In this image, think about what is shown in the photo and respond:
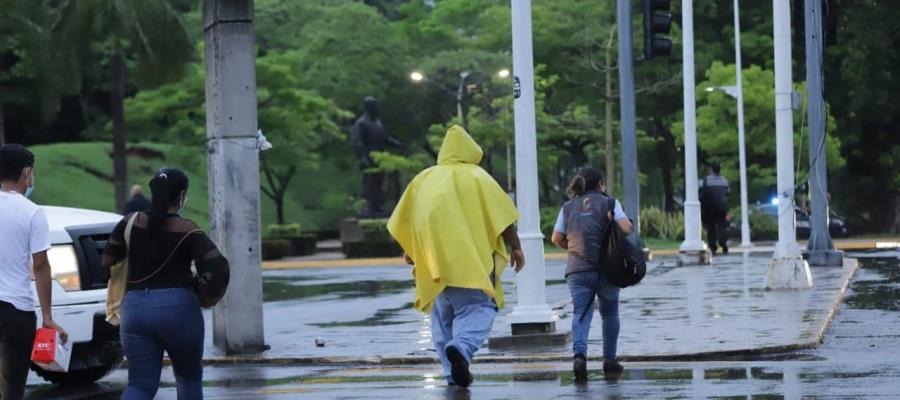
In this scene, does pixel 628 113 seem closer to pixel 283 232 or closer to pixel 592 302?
pixel 592 302

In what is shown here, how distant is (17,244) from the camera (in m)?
9.23

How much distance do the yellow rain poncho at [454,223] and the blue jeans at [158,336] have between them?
11.5 feet

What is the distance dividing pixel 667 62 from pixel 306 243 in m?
14.5

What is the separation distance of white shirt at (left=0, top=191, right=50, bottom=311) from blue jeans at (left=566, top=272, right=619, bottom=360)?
5.09 metres

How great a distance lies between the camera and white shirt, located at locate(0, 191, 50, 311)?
9195 mm

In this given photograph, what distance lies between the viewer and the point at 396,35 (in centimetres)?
6269

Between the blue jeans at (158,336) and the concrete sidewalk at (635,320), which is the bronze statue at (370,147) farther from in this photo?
the blue jeans at (158,336)

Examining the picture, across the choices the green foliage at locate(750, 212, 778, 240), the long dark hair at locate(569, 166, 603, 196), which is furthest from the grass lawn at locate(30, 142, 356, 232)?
the long dark hair at locate(569, 166, 603, 196)

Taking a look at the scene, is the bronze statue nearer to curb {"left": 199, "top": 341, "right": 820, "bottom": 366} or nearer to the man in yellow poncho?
curb {"left": 199, "top": 341, "right": 820, "bottom": 366}

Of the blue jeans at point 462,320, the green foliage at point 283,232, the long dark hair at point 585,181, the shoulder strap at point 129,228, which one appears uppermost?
the long dark hair at point 585,181

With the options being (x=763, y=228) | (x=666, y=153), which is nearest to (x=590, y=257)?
(x=763, y=228)

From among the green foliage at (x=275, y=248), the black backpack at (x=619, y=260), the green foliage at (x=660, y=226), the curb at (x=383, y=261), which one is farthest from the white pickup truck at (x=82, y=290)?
the green foliage at (x=660, y=226)

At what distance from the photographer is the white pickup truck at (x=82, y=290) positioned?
13250mm

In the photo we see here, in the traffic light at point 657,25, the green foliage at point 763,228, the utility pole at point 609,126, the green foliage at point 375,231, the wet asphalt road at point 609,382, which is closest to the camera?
the wet asphalt road at point 609,382
